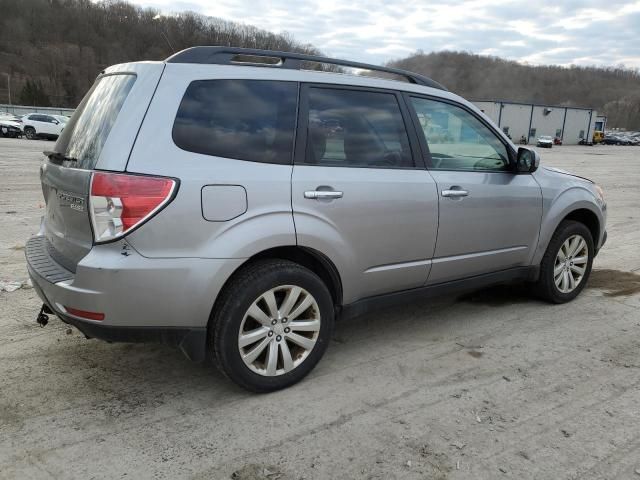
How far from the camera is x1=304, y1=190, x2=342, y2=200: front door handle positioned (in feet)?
10.3

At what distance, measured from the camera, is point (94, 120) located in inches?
120

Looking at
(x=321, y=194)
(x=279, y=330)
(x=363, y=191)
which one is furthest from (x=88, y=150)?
(x=363, y=191)

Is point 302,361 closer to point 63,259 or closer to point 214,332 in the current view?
point 214,332

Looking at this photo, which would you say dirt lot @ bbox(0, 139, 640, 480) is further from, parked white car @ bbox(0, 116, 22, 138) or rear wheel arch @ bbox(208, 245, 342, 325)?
parked white car @ bbox(0, 116, 22, 138)

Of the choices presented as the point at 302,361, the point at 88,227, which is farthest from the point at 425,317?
the point at 88,227

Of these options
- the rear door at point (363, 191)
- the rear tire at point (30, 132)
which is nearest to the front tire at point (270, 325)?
the rear door at point (363, 191)

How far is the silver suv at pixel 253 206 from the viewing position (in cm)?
272

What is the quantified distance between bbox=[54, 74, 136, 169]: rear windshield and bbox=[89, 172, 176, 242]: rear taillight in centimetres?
19

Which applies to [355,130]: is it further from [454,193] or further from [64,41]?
[64,41]

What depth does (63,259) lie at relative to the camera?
10.00 feet

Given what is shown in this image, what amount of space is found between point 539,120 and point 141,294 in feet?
272

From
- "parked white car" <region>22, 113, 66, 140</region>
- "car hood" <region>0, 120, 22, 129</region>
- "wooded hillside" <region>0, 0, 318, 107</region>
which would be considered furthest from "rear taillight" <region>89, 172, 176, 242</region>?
"wooded hillside" <region>0, 0, 318, 107</region>

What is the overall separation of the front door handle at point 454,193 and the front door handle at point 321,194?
3.05 feet

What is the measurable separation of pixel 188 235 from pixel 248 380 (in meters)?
0.92
